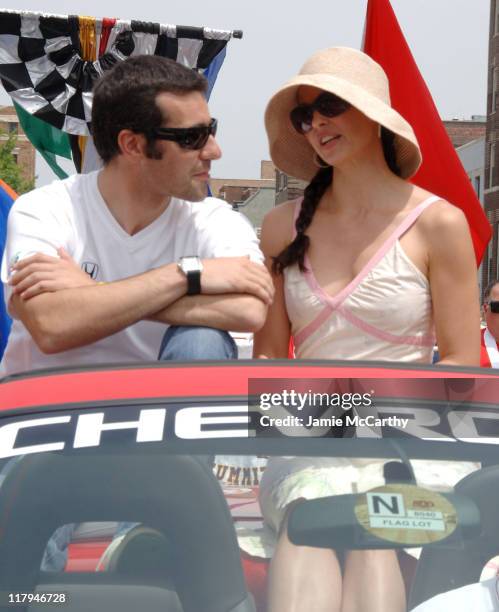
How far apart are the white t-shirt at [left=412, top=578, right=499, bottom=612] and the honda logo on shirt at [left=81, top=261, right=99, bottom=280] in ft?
5.74

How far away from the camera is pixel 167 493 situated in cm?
179

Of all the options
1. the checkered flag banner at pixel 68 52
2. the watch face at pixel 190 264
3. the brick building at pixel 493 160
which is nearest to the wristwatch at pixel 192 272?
the watch face at pixel 190 264

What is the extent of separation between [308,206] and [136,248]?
0.52 m

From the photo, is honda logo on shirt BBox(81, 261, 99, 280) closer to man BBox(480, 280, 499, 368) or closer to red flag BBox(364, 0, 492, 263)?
red flag BBox(364, 0, 492, 263)

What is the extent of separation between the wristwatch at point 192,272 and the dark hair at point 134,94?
43 centimetres

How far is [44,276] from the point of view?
9.65 feet

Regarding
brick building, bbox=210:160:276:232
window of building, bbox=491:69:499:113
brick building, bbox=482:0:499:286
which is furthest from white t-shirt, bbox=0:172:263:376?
brick building, bbox=210:160:276:232

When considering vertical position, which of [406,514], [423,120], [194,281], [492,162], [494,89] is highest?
[494,89]

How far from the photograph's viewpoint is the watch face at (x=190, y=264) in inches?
117

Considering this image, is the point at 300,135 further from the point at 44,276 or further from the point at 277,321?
the point at 44,276

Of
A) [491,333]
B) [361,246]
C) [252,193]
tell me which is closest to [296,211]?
[361,246]

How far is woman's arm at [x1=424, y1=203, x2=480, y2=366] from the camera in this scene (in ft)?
9.50

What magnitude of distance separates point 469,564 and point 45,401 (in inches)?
29.6

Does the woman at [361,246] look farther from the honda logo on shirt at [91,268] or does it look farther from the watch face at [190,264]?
the honda logo on shirt at [91,268]
